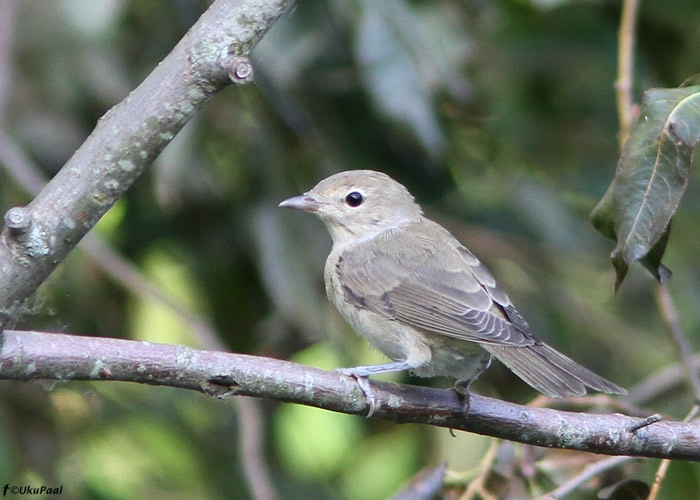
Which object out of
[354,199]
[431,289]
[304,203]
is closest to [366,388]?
[431,289]

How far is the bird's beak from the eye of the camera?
4.39 meters

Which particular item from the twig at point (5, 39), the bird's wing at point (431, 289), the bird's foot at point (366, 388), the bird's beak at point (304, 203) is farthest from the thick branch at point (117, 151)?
the twig at point (5, 39)

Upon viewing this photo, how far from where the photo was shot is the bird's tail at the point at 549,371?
3.21m

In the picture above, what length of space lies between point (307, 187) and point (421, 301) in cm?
190

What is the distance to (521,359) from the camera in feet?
11.4

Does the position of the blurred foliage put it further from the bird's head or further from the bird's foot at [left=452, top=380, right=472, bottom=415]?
the bird's foot at [left=452, top=380, right=472, bottom=415]

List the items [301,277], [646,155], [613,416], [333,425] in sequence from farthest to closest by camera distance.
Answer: [333,425], [301,277], [613,416], [646,155]

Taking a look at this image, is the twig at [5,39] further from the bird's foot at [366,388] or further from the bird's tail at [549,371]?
the bird's tail at [549,371]

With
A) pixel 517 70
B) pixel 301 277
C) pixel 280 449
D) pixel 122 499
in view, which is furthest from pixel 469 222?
pixel 122 499

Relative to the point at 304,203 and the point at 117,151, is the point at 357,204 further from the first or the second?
the point at 117,151

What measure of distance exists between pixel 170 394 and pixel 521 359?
2.74 m

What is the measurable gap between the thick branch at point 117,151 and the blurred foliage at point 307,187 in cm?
205

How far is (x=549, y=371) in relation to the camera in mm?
3371

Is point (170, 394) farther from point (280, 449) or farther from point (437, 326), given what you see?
point (437, 326)
